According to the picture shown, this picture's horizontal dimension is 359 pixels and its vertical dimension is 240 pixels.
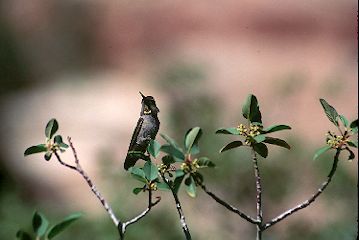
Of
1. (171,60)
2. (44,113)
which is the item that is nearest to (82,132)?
(44,113)

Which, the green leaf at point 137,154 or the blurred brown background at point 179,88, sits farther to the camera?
the blurred brown background at point 179,88

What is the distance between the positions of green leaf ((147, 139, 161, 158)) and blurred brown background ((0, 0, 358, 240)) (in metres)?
1.42

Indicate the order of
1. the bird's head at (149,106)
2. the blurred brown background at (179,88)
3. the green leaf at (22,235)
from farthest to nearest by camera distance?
the blurred brown background at (179,88) < the bird's head at (149,106) < the green leaf at (22,235)

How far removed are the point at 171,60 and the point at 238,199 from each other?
574mm

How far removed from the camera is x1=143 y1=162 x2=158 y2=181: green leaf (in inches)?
16.1

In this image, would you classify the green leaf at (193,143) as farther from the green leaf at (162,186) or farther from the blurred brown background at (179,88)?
the blurred brown background at (179,88)

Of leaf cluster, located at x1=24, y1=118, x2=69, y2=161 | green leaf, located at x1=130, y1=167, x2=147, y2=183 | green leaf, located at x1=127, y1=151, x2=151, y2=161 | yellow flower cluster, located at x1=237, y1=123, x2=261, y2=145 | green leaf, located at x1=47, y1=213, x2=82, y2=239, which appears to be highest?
leaf cluster, located at x1=24, y1=118, x2=69, y2=161

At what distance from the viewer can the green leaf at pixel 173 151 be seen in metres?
0.36

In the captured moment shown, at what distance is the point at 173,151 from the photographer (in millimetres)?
363

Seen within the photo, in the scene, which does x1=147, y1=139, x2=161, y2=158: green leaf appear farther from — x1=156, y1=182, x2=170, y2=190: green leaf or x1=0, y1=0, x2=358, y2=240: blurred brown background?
x1=0, y1=0, x2=358, y2=240: blurred brown background

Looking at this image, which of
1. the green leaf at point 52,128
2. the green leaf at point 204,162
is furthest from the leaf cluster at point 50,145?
the green leaf at point 204,162

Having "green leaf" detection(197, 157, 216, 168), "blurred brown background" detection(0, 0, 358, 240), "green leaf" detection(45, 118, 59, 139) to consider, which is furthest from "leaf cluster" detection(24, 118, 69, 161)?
"blurred brown background" detection(0, 0, 358, 240)

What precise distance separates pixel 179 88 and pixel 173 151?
1607 mm

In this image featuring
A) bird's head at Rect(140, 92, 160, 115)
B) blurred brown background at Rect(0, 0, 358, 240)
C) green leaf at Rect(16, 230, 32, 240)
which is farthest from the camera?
blurred brown background at Rect(0, 0, 358, 240)
